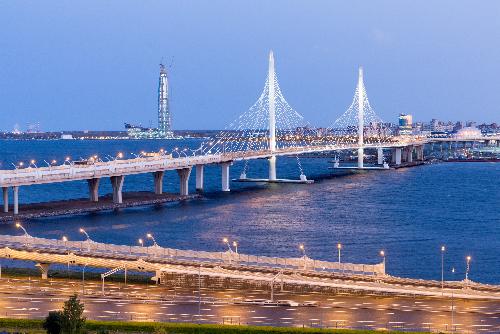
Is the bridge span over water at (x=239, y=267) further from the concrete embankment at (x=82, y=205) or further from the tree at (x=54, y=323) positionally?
the concrete embankment at (x=82, y=205)

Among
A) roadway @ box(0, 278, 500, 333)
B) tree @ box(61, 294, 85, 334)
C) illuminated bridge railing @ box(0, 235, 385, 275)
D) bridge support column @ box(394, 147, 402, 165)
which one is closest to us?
tree @ box(61, 294, 85, 334)

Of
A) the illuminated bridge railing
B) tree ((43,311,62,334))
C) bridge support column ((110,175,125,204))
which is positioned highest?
bridge support column ((110,175,125,204))

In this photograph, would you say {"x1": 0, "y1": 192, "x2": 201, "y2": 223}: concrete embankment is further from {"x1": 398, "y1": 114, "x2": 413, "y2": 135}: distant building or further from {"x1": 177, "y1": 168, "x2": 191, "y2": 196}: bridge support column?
{"x1": 398, "y1": 114, "x2": 413, "y2": 135}: distant building

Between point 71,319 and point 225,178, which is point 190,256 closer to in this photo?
point 71,319

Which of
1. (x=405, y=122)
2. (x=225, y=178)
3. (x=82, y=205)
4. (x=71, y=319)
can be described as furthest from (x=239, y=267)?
(x=405, y=122)

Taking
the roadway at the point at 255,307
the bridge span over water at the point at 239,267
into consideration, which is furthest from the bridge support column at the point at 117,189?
the roadway at the point at 255,307

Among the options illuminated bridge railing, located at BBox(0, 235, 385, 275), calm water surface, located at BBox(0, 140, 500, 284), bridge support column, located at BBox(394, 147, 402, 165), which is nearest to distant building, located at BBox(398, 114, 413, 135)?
bridge support column, located at BBox(394, 147, 402, 165)
